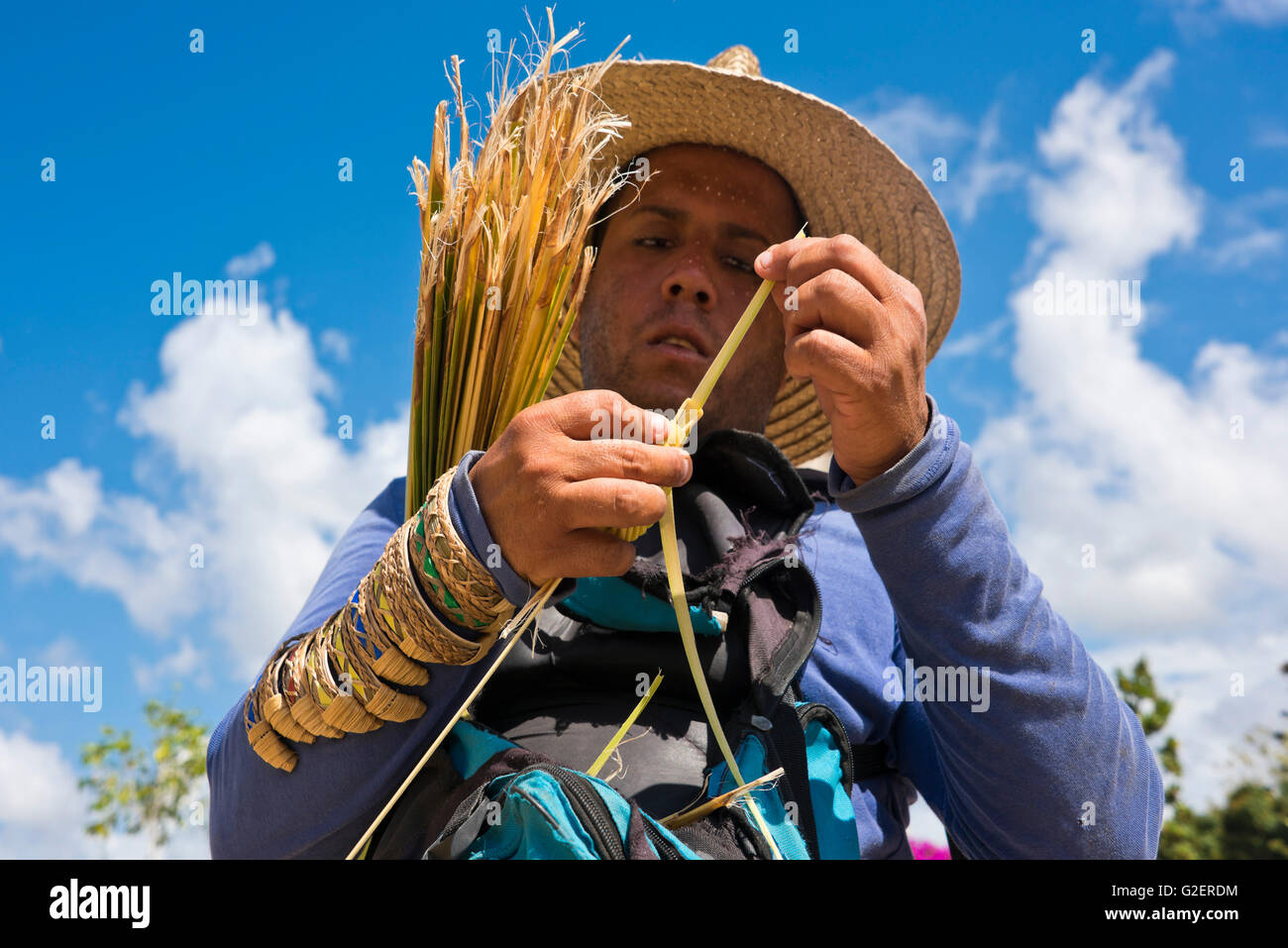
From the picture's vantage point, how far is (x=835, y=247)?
1269 millimetres

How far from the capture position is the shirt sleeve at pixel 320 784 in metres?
1.35

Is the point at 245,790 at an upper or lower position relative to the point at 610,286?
lower

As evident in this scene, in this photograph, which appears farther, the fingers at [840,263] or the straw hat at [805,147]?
the straw hat at [805,147]

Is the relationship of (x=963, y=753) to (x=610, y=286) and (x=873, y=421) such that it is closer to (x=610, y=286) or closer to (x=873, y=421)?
(x=873, y=421)

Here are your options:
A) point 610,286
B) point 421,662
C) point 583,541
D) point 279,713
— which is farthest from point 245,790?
point 610,286

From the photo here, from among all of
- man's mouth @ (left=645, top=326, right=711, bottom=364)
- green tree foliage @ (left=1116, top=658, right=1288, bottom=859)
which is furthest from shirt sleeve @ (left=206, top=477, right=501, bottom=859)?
green tree foliage @ (left=1116, top=658, right=1288, bottom=859)

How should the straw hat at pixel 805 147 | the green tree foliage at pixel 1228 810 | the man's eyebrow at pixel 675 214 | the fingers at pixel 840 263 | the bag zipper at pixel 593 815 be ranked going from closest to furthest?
the bag zipper at pixel 593 815, the fingers at pixel 840 263, the man's eyebrow at pixel 675 214, the straw hat at pixel 805 147, the green tree foliage at pixel 1228 810

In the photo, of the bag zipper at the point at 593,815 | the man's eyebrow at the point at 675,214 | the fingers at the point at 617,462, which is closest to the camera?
the bag zipper at the point at 593,815

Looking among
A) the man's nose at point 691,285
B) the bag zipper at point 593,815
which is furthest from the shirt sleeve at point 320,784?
the man's nose at point 691,285

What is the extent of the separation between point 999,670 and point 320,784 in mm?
956

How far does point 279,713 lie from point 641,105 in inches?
60.8

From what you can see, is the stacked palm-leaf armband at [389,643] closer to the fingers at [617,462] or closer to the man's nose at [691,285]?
the fingers at [617,462]

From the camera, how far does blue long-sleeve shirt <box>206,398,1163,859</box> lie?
4.25 feet
